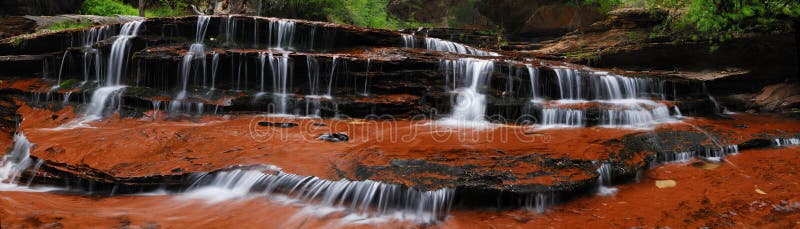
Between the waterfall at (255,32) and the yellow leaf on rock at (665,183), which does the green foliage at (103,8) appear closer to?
the waterfall at (255,32)

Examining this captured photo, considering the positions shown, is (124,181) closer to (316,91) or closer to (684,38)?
(316,91)

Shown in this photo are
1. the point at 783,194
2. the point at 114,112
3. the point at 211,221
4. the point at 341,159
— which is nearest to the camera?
the point at 211,221

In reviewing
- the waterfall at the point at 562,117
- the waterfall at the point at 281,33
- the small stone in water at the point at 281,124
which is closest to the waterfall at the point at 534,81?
the waterfall at the point at 562,117

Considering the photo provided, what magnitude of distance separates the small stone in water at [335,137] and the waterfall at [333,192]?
1.30 m

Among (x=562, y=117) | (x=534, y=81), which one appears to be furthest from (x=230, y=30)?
(x=562, y=117)

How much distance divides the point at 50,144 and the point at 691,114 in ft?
35.3

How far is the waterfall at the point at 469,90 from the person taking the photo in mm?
7535

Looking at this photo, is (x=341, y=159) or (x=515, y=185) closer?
(x=515, y=185)

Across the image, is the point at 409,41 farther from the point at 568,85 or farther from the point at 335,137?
the point at 335,137

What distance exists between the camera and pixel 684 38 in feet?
32.3

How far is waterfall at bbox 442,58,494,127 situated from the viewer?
7.54 metres

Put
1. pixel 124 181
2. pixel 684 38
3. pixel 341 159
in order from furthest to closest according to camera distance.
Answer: pixel 684 38 < pixel 341 159 < pixel 124 181

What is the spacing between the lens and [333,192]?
407 cm

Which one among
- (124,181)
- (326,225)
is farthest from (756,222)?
(124,181)
